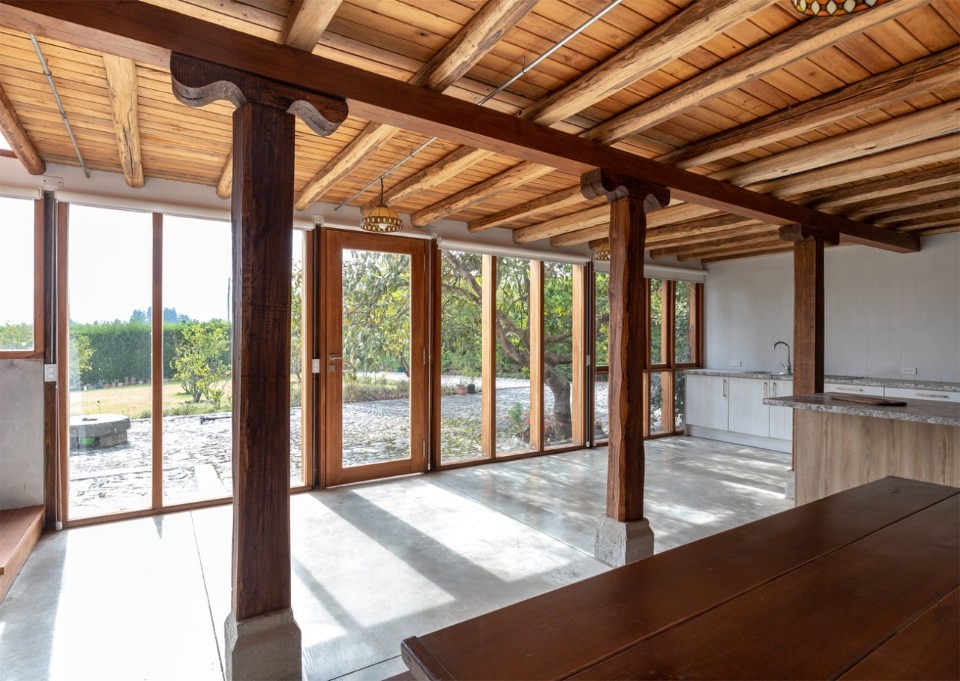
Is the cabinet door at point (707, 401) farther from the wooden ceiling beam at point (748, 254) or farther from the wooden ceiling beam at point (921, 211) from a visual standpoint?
the wooden ceiling beam at point (921, 211)


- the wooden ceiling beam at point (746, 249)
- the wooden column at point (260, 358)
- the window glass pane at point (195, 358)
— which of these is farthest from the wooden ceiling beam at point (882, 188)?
the window glass pane at point (195, 358)

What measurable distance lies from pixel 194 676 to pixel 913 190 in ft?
17.8

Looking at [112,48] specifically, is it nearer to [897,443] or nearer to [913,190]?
[897,443]

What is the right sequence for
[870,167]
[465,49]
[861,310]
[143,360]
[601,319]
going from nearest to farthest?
[465,49]
[870,167]
[143,360]
[861,310]
[601,319]

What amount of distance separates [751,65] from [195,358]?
13.5 feet

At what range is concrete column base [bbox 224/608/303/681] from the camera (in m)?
1.86

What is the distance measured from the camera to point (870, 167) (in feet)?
10.9

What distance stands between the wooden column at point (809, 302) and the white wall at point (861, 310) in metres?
1.77

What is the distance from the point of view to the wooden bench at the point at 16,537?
270 centimetres

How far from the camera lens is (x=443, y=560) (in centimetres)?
313

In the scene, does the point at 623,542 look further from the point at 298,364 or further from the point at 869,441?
the point at 298,364

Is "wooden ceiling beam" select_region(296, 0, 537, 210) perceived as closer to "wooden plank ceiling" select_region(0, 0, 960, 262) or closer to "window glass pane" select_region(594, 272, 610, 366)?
Result: "wooden plank ceiling" select_region(0, 0, 960, 262)

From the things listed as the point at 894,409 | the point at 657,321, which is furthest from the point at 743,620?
the point at 657,321

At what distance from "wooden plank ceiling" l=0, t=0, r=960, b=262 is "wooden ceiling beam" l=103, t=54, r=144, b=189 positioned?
0.01 meters
